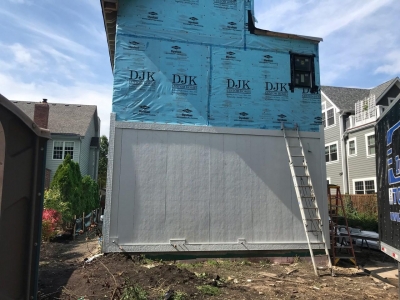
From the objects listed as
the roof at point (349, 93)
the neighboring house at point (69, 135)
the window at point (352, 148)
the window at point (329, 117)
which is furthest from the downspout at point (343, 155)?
the neighboring house at point (69, 135)

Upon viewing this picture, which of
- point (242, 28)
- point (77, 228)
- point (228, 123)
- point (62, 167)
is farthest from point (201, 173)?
point (62, 167)

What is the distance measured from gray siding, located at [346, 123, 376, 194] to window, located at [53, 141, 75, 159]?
1945 centimetres

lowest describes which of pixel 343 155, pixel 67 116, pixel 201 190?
pixel 201 190

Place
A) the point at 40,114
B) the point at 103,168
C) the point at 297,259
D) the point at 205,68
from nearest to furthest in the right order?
the point at 297,259
the point at 205,68
the point at 40,114
the point at 103,168

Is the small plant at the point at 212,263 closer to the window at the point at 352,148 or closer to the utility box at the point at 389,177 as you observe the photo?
the utility box at the point at 389,177

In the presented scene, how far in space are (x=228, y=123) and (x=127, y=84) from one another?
293 centimetres

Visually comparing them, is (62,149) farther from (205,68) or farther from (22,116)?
(22,116)

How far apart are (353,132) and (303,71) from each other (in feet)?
46.4

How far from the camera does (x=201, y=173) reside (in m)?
8.93

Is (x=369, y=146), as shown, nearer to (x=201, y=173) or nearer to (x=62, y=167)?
(x=201, y=173)

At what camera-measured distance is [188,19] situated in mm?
9398

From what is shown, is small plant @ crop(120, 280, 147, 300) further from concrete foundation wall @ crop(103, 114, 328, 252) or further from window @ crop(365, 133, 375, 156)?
window @ crop(365, 133, 375, 156)

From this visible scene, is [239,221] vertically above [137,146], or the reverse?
[137,146]

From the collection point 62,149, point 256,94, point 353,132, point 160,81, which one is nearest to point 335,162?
point 353,132
